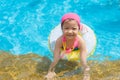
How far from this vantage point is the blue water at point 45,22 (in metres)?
6.70

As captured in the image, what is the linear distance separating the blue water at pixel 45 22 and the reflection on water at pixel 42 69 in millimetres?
379

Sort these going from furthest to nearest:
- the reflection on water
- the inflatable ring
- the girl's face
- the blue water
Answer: the blue water
the inflatable ring
the reflection on water
the girl's face

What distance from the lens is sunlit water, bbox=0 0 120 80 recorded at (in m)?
5.77

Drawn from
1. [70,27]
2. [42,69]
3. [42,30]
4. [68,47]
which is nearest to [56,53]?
[68,47]

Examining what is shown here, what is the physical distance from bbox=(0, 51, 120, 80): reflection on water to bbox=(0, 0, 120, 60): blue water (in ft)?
1.24

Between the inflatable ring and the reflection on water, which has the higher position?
the inflatable ring

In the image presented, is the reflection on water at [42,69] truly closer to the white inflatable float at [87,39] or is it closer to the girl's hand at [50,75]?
the girl's hand at [50,75]

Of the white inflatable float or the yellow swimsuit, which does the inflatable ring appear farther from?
the yellow swimsuit

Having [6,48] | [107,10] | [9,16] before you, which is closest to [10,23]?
[9,16]

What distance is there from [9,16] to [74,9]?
1730 mm

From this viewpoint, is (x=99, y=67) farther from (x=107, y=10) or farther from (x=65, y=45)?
(x=107, y=10)

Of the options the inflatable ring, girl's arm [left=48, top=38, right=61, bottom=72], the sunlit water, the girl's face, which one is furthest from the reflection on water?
the girl's face

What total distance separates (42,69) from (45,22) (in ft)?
6.56

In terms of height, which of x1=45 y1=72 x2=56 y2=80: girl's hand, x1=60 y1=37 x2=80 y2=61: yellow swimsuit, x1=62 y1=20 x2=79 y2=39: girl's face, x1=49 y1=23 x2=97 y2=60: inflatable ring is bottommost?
x1=45 y1=72 x2=56 y2=80: girl's hand
